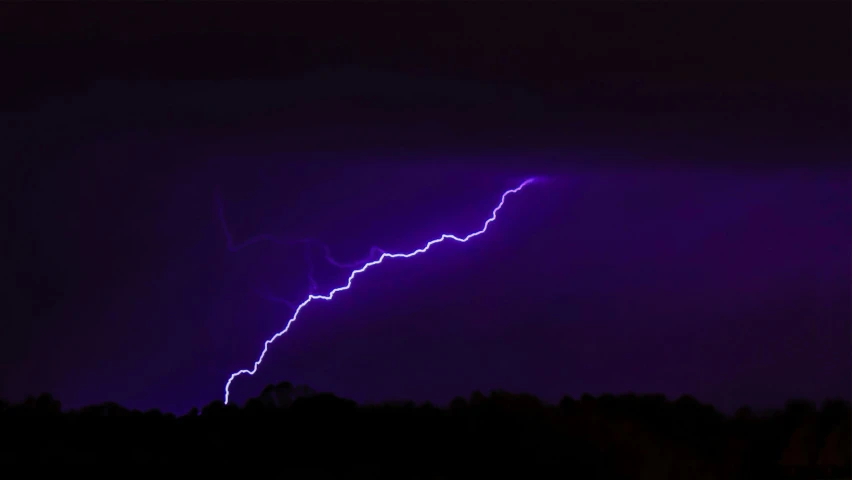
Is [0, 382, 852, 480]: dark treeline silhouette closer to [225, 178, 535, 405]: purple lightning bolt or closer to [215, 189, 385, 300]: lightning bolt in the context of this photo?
[225, 178, 535, 405]: purple lightning bolt

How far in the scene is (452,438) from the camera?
251 cm

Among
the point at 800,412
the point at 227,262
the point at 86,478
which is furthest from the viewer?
the point at 227,262

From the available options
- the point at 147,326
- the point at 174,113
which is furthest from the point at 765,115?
the point at 147,326

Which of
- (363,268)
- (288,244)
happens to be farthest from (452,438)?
(288,244)

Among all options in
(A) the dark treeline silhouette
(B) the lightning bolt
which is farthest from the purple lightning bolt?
(A) the dark treeline silhouette

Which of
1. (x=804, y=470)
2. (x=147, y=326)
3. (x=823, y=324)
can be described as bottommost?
(x=804, y=470)

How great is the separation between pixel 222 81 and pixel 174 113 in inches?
11.9

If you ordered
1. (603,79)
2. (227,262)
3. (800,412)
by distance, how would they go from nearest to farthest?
1. (800,412)
2. (603,79)
3. (227,262)

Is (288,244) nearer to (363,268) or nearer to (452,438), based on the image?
(363,268)

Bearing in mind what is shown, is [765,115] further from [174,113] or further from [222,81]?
[174,113]

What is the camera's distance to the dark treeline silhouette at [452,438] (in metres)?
2.37

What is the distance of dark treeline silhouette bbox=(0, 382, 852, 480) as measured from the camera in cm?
237

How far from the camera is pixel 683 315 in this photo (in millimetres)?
3461

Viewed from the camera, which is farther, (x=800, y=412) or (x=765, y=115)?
(x=765, y=115)
